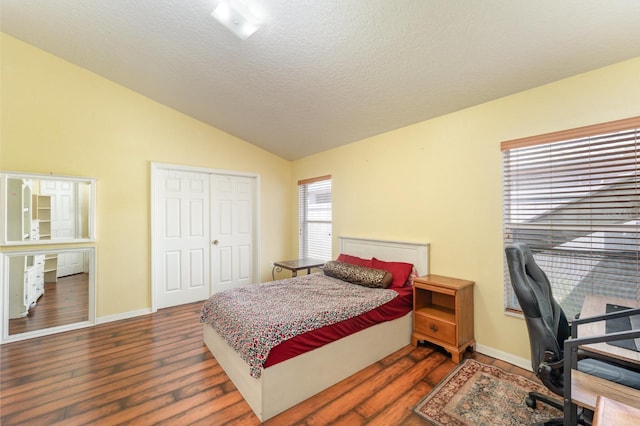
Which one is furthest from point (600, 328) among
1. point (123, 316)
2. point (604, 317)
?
point (123, 316)

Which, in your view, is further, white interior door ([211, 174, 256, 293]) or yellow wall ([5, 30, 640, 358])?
white interior door ([211, 174, 256, 293])

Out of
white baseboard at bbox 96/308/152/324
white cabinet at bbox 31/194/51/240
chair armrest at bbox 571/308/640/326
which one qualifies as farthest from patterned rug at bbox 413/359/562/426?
white cabinet at bbox 31/194/51/240

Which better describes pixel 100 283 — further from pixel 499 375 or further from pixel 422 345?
pixel 499 375

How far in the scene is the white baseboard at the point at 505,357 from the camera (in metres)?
2.29

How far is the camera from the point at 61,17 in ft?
8.07

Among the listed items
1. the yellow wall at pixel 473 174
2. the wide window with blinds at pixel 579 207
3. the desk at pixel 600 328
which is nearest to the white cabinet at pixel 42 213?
the yellow wall at pixel 473 174

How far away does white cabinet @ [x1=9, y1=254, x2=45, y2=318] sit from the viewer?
290cm

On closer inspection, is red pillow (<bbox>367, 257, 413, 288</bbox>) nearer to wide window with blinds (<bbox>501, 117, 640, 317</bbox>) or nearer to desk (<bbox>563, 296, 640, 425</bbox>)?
wide window with blinds (<bbox>501, 117, 640, 317</bbox>)

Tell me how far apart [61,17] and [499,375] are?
499cm

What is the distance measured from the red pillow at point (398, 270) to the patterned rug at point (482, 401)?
3.02 ft

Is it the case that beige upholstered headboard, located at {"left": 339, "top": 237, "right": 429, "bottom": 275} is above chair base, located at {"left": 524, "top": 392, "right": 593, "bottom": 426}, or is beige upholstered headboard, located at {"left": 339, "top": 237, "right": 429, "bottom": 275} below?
above

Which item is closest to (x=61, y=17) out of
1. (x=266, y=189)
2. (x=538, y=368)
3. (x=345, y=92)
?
(x=345, y=92)

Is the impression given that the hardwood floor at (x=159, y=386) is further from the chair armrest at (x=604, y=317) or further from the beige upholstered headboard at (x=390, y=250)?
the chair armrest at (x=604, y=317)

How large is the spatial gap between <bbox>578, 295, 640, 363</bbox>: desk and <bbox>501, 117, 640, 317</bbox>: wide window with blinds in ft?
0.71
